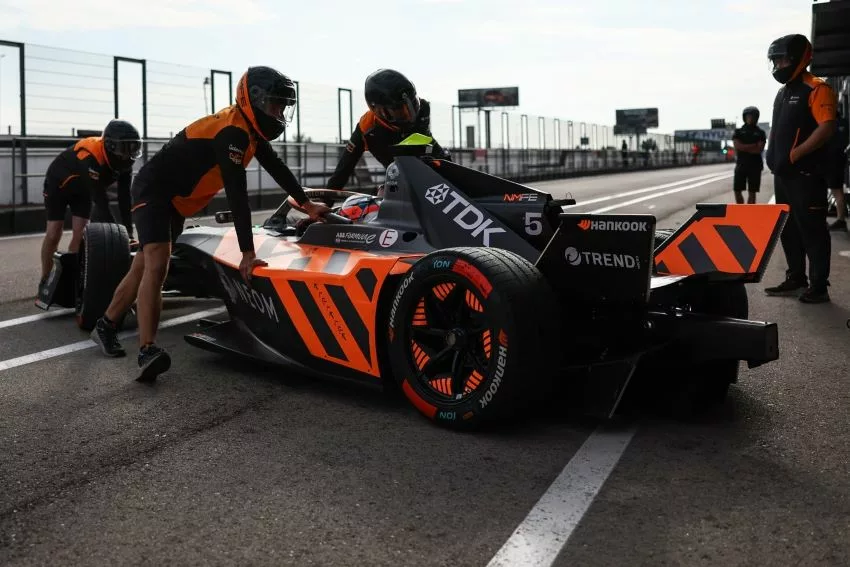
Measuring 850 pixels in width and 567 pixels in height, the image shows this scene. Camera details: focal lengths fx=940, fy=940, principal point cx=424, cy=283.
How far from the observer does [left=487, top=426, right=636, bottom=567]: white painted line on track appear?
2.67 metres

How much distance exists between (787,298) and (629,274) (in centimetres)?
434

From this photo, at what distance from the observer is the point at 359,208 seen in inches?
213

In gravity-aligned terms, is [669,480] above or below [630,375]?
below

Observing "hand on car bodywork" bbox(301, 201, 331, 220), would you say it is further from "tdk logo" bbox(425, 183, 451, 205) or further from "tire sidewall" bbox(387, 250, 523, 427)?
"tire sidewall" bbox(387, 250, 523, 427)

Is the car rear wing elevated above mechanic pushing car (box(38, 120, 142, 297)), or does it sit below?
below

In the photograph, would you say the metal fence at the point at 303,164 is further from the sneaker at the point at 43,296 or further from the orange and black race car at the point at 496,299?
the orange and black race car at the point at 496,299

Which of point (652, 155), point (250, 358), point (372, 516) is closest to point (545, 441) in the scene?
point (372, 516)

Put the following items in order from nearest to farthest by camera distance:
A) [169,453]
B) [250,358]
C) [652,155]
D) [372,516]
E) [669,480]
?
[372,516], [669,480], [169,453], [250,358], [652,155]

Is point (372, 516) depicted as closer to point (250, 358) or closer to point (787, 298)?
point (250, 358)

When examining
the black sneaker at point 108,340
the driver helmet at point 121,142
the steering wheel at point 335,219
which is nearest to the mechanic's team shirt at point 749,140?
the driver helmet at point 121,142

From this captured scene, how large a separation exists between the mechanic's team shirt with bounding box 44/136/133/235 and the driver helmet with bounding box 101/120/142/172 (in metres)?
0.10

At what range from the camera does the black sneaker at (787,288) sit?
767cm

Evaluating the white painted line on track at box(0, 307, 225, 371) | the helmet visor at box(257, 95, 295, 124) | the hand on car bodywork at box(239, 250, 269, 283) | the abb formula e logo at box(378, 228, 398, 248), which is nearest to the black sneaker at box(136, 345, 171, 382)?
the hand on car bodywork at box(239, 250, 269, 283)

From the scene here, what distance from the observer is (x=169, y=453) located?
3.64m
